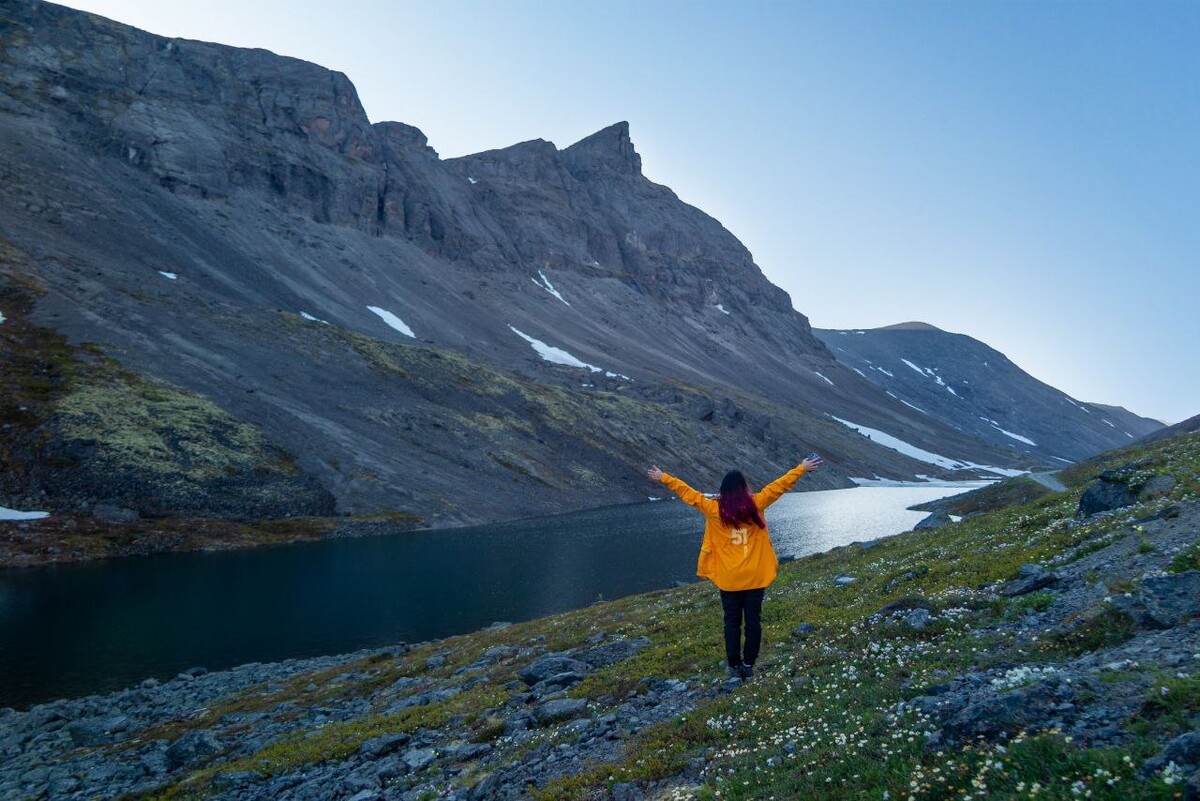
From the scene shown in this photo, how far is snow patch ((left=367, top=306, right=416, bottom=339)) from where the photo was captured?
161 m

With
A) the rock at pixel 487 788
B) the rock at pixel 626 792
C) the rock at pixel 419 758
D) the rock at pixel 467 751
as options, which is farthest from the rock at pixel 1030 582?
the rock at pixel 419 758

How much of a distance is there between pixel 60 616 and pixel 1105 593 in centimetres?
5927

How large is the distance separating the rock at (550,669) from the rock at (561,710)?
10.9ft

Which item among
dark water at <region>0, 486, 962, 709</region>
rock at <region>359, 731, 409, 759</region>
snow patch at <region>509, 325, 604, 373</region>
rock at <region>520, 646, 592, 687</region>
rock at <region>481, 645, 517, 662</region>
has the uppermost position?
snow patch at <region>509, 325, 604, 373</region>

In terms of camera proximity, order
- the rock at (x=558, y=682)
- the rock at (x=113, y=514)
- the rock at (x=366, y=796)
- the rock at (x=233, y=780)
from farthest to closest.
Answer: the rock at (x=113, y=514) < the rock at (x=558, y=682) < the rock at (x=233, y=780) < the rock at (x=366, y=796)

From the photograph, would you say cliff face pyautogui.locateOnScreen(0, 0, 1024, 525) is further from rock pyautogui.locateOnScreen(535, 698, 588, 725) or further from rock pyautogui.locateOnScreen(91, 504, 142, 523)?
rock pyautogui.locateOnScreen(535, 698, 588, 725)

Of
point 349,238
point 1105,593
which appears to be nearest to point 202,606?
point 1105,593

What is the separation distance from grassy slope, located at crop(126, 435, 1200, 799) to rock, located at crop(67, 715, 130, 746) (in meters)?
2.47

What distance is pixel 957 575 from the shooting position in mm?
17406

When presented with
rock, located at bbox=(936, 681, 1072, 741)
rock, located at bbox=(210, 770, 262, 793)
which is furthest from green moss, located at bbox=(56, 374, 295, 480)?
rock, located at bbox=(936, 681, 1072, 741)

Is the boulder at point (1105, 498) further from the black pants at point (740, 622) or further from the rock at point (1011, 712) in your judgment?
the rock at point (1011, 712)

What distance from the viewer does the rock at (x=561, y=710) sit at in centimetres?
1518

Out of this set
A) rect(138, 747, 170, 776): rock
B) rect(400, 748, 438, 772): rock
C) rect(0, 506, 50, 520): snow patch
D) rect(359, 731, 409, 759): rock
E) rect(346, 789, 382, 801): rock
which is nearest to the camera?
rect(346, 789, 382, 801): rock

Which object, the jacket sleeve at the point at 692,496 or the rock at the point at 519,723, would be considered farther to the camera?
the rock at the point at 519,723
